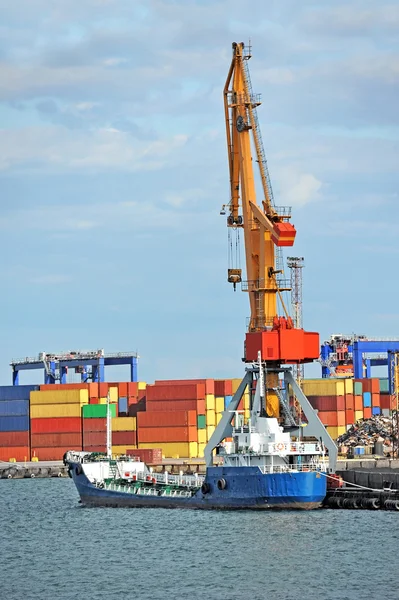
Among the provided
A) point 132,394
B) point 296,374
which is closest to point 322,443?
point 296,374

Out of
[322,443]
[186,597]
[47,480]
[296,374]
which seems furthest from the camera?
[47,480]

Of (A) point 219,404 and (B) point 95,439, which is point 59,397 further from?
(A) point 219,404

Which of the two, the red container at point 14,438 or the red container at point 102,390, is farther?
the red container at point 102,390

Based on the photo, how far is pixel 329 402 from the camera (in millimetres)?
121562

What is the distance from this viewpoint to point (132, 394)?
125 metres

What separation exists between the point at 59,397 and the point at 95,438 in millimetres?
5446

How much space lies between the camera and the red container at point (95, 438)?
394 ft

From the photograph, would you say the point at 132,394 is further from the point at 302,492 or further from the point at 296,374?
the point at 302,492

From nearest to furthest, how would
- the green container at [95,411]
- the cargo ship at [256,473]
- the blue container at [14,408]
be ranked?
the cargo ship at [256,473]
the green container at [95,411]
the blue container at [14,408]

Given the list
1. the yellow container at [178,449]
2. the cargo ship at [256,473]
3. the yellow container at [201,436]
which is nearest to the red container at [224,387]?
the yellow container at [201,436]

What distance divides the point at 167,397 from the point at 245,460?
4983 centimetres

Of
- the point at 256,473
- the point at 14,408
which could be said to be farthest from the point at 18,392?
the point at 256,473

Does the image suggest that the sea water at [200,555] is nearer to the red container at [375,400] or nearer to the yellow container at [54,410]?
the yellow container at [54,410]

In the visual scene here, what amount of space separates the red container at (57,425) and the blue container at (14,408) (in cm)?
136
